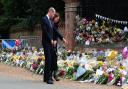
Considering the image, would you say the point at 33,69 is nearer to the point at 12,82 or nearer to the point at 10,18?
the point at 12,82

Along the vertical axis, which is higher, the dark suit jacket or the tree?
the dark suit jacket

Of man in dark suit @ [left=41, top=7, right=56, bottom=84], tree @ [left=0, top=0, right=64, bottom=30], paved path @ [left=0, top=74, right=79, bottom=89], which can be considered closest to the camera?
paved path @ [left=0, top=74, right=79, bottom=89]

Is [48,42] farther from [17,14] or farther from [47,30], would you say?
[17,14]

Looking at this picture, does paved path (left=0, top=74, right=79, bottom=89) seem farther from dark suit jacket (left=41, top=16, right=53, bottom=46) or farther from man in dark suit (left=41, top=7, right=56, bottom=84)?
dark suit jacket (left=41, top=16, right=53, bottom=46)

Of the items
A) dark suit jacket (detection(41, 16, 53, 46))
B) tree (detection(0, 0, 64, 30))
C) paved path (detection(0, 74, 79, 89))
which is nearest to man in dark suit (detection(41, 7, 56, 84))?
dark suit jacket (detection(41, 16, 53, 46))

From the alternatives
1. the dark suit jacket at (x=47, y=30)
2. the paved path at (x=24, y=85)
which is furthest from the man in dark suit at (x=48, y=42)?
the paved path at (x=24, y=85)

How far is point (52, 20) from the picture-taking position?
Answer: 13.6 m

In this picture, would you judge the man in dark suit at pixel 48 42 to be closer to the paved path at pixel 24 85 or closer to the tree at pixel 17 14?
the paved path at pixel 24 85

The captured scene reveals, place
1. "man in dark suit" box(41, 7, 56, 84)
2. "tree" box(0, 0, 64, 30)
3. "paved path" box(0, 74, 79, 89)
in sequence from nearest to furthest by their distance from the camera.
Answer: "paved path" box(0, 74, 79, 89) < "man in dark suit" box(41, 7, 56, 84) < "tree" box(0, 0, 64, 30)

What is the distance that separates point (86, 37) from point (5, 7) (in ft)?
51.9

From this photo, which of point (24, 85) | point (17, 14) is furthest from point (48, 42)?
point (17, 14)

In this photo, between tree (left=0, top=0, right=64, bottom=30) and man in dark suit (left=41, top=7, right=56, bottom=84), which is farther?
tree (left=0, top=0, right=64, bottom=30)

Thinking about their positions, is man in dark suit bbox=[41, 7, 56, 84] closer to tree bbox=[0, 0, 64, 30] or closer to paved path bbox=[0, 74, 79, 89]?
paved path bbox=[0, 74, 79, 89]

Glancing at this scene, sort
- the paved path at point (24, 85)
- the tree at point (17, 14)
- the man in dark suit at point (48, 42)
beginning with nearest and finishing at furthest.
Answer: the paved path at point (24, 85)
the man in dark suit at point (48, 42)
the tree at point (17, 14)
